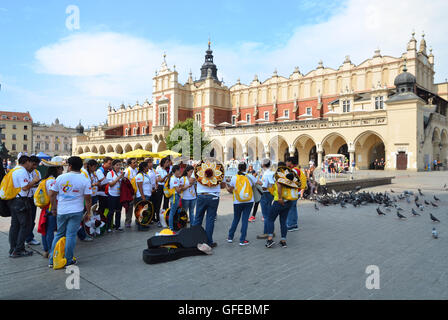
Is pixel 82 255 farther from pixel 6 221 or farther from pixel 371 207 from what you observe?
pixel 371 207

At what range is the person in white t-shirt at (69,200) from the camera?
14.4ft

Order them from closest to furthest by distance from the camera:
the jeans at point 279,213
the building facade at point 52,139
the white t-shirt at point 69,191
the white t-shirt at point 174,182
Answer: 1. the white t-shirt at point 69,191
2. the jeans at point 279,213
3. the white t-shirt at point 174,182
4. the building facade at point 52,139

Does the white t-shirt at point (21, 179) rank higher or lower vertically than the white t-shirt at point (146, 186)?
higher

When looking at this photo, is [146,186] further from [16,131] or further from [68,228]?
[16,131]

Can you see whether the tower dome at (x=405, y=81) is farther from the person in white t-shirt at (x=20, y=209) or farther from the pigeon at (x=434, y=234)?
the person in white t-shirt at (x=20, y=209)

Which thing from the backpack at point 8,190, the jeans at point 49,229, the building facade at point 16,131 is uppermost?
the building facade at point 16,131

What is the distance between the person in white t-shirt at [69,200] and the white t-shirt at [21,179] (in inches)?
34.9

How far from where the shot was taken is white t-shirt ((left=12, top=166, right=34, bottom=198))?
16.3 feet

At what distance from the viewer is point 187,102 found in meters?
51.9

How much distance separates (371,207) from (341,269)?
255 inches

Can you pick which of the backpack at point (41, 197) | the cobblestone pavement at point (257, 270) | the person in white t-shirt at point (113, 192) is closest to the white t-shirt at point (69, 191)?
the backpack at point (41, 197)

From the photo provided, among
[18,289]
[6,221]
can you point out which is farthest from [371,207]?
[6,221]

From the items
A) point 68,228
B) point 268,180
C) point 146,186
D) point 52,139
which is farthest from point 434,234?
point 52,139

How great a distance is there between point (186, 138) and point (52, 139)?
6534 cm
